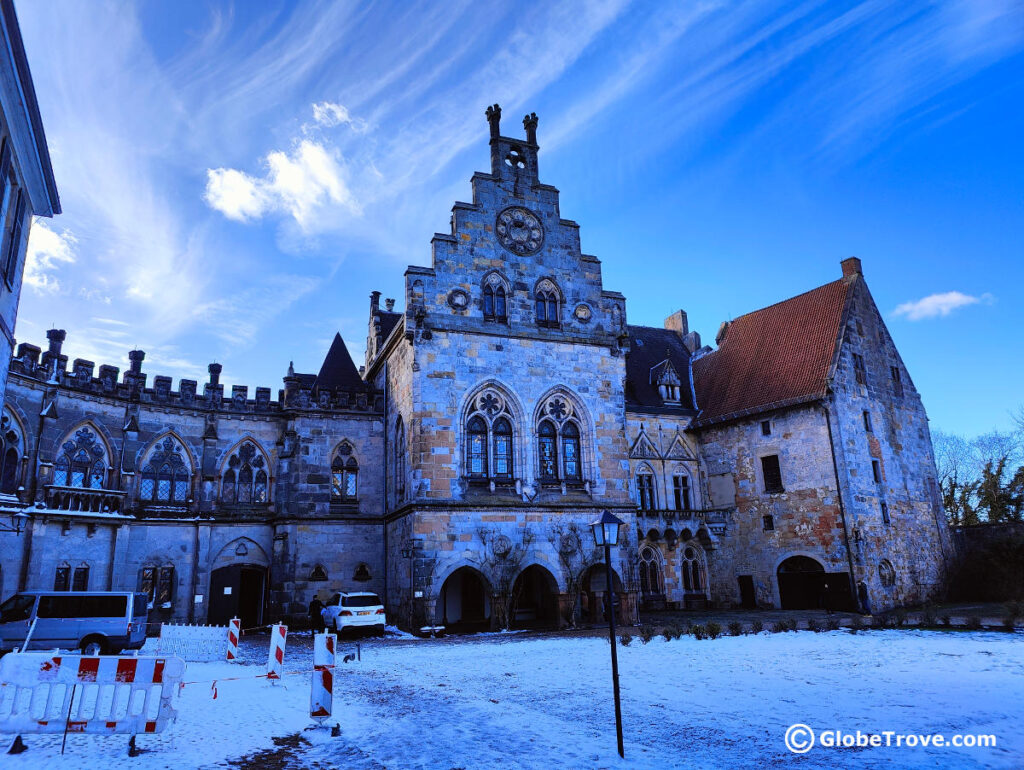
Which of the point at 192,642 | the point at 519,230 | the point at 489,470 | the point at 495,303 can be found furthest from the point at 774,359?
the point at 192,642

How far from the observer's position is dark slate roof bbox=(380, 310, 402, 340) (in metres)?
33.9

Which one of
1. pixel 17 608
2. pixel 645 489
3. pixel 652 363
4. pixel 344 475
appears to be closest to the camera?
pixel 17 608

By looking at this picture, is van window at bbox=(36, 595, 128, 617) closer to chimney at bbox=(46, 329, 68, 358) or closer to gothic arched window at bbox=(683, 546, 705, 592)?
chimney at bbox=(46, 329, 68, 358)

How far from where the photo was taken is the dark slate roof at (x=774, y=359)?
30172 millimetres

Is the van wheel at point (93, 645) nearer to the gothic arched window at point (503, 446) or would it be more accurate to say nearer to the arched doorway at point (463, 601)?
the arched doorway at point (463, 601)

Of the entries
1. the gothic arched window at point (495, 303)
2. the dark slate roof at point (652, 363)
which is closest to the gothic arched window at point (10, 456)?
the gothic arched window at point (495, 303)

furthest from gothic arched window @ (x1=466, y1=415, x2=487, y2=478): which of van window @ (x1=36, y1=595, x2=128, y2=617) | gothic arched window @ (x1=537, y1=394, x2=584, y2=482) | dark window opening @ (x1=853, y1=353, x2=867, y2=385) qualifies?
dark window opening @ (x1=853, y1=353, x2=867, y2=385)

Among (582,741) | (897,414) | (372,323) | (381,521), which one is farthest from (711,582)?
(582,741)

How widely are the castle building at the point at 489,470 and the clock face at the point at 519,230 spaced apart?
88mm

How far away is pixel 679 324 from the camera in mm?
40344

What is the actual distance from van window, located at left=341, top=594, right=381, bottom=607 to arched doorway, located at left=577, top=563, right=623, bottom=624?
720cm

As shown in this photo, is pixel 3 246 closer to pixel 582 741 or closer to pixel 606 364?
pixel 582 741

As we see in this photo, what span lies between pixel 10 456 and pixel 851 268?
33757mm

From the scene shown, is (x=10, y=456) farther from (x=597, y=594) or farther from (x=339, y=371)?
(x=597, y=594)
